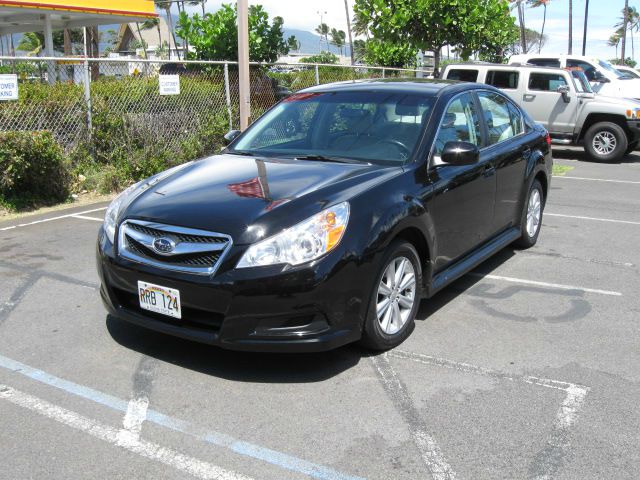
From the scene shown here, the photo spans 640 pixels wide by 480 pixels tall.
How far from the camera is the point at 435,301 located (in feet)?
17.5

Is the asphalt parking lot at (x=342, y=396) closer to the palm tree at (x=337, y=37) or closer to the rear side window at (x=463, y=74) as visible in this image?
the rear side window at (x=463, y=74)

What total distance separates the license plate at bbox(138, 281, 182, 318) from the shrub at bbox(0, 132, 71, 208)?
5.30 meters

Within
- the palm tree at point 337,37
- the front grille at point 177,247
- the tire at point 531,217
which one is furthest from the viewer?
the palm tree at point 337,37

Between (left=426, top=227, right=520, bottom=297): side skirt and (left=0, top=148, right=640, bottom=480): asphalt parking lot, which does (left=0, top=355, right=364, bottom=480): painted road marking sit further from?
(left=426, top=227, right=520, bottom=297): side skirt

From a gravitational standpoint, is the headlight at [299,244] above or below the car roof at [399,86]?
below

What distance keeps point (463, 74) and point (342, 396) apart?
13.0m

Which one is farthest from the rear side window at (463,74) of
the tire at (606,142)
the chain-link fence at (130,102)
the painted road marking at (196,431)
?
the painted road marking at (196,431)

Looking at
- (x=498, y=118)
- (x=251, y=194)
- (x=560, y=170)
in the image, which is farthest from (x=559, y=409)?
(x=560, y=170)

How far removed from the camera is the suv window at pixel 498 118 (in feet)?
19.0

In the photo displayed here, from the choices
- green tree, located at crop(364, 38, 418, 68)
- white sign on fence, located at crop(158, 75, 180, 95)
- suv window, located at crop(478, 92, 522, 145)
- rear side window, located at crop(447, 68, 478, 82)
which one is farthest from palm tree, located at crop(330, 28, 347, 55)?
suv window, located at crop(478, 92, 522, 145)

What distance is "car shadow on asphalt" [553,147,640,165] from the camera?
49.3ft

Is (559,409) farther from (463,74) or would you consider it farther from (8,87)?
(463,74)

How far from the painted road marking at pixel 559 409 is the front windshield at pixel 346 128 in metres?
1.38

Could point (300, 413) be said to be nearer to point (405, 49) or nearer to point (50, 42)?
point (405, 49)
